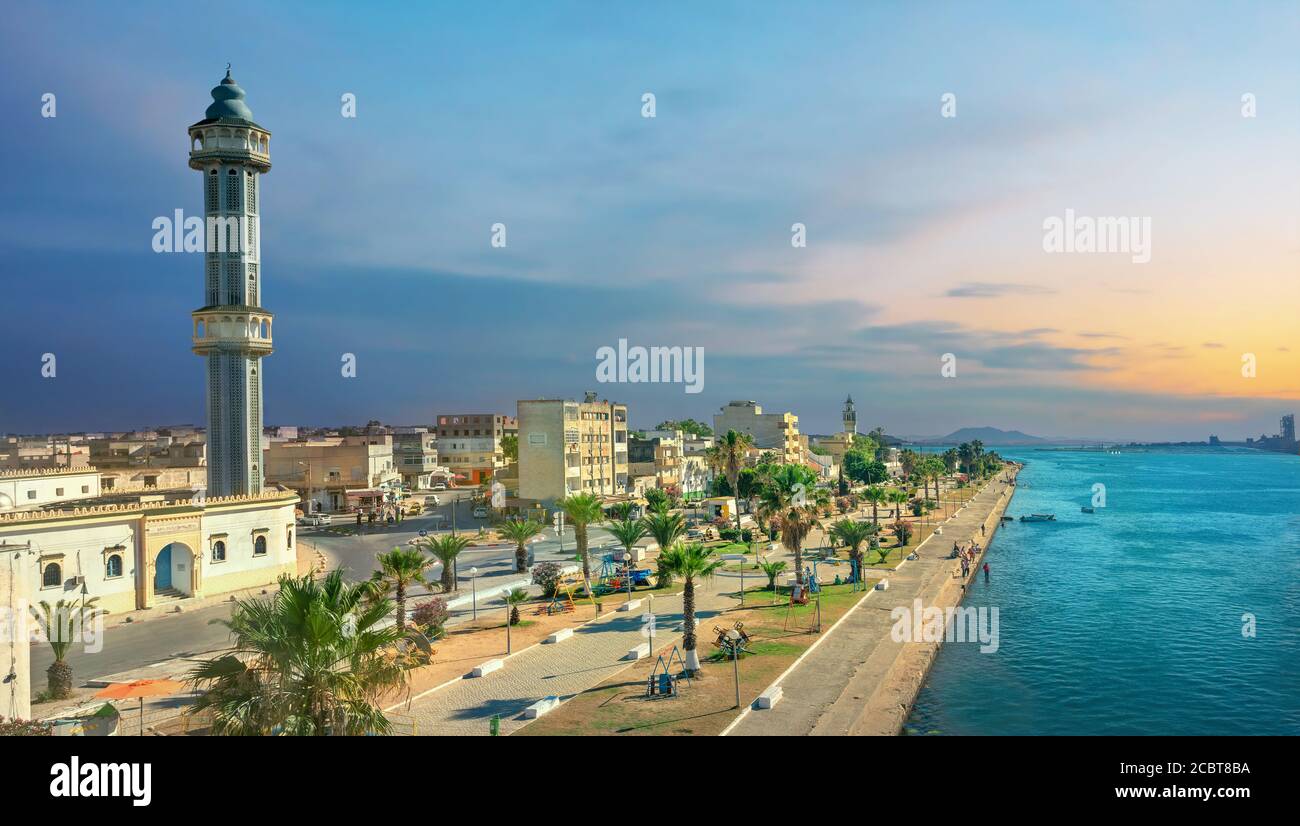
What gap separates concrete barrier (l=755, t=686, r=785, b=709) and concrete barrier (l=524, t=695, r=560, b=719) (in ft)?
17.6

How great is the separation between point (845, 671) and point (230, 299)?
4057cm

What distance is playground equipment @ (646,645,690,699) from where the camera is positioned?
21.6 m

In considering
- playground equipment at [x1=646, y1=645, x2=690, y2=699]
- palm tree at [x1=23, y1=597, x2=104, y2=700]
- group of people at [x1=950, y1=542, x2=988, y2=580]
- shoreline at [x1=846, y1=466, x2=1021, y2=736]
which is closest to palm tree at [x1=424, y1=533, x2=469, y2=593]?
palm tree at [x1=23, y1=597, x2=104, y2=700]

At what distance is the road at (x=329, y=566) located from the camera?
26.8 m

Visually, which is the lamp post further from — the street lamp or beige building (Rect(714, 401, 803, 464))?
beige building (Rect(714, 401, 803, 464))

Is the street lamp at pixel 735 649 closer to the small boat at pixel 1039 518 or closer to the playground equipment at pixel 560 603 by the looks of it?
the playground equipment at pixel 560 603

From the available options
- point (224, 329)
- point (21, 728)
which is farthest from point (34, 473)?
point (21, 728)

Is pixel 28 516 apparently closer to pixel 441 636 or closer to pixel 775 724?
pixel 441 636

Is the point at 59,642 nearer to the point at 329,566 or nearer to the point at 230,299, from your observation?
the point at 329,566

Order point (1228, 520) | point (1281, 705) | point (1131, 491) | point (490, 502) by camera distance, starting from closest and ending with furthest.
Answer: point (1281, 705), point (490, 502), point (1228, 520), point (1131, 491)

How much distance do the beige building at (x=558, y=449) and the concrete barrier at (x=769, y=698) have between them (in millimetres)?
49306
